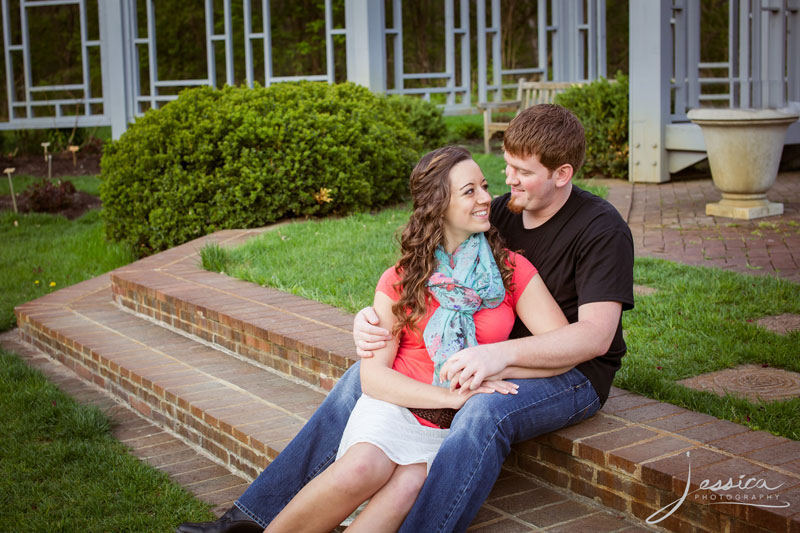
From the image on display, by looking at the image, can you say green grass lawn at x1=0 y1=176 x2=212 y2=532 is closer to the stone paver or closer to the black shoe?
the black shoe

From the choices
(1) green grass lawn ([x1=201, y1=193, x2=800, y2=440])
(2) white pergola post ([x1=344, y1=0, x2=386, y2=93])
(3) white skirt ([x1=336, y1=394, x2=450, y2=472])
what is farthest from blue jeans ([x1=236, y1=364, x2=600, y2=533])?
(2) white pergola post ([x1=344, y1=0, x2=386, y2=93])

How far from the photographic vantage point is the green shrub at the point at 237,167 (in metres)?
7.28

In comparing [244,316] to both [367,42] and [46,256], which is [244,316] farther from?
[367,42]

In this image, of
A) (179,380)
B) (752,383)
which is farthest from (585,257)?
(179,380)

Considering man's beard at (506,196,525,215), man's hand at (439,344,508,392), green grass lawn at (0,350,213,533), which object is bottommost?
green grass lawn at (0,350,213,533)

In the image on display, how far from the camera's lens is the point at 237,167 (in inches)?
286

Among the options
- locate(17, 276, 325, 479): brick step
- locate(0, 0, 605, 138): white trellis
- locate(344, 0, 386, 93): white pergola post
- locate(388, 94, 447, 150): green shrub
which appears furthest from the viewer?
locate(388, 94, 447, 150): green shrub

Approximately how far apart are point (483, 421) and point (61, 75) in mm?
19829

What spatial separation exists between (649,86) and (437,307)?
725 centimetres

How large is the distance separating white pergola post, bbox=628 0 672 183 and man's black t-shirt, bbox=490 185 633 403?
22.3 feet

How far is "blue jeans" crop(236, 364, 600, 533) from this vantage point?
2.50 meters

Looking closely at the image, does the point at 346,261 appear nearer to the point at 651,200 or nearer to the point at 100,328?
the point at 100,328

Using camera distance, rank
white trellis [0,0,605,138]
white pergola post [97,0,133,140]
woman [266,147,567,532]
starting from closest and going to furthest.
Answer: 1. woman [266,147,567,532]
2. white trellis [0,0,605,138]
3. white pergola post [97,0,133,140]

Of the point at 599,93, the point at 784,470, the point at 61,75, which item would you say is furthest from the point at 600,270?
the point at 61,75
